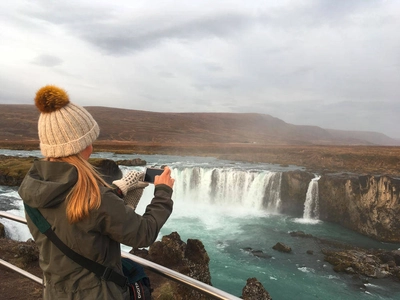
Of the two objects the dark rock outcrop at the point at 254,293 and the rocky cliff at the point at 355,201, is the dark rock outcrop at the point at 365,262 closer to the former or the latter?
the rocky cliff at the point at 355,201

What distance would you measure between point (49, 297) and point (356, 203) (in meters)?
25.2

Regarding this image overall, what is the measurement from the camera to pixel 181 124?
161500 millimetres

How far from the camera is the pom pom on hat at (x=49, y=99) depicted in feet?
5.95

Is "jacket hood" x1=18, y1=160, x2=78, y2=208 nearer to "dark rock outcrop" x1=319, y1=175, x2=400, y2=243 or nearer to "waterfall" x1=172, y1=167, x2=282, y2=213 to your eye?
"dark rock outcrop" x1=319, y1=175, x2=400, y2=243

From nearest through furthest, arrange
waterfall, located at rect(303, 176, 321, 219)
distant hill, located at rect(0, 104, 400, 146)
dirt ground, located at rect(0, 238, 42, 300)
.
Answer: dirt ground, located at rect(0, 238, 42, 300)
waterfall, located at rect(303, 176, 321, 219)
distant hill, located at rect(0, 104, 400, 146)

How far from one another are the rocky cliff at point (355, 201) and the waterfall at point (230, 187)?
102cm

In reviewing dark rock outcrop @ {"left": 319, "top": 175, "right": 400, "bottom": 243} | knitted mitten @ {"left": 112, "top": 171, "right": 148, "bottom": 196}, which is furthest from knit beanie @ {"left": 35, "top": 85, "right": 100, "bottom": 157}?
dark rock outcrop @ {"left": 319, "top": 175, "right": 400, "bottom": 243}

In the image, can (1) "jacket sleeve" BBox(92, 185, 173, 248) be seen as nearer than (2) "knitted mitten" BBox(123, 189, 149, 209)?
Yes

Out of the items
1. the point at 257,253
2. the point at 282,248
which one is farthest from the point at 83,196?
the point at 282,248

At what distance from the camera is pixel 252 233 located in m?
20.2

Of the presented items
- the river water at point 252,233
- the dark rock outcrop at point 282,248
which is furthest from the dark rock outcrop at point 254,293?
the dark rock outcrop at point 282,248

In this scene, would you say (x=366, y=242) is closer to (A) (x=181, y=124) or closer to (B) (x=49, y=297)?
(B) (x=49, y=297)

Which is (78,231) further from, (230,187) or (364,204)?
(230,187)

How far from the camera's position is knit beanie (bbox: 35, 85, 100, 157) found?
177cm
